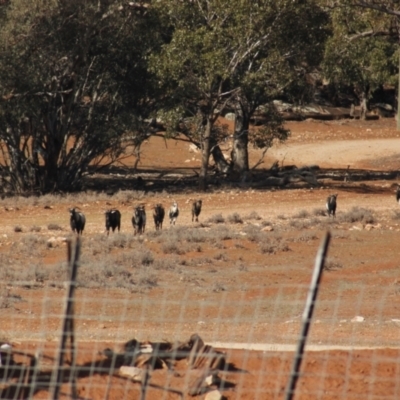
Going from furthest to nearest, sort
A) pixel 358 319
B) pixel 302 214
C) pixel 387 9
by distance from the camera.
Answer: pixel 387 9 < pixel 302 214 < pixel 358 319

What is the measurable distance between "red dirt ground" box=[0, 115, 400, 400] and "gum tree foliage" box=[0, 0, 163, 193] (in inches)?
129

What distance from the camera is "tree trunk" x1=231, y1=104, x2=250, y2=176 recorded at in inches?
1524

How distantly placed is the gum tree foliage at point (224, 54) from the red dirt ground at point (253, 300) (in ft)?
10.2

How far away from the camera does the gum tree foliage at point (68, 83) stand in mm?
32312

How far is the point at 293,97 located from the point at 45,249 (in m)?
18.7

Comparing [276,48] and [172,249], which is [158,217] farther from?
[276,48]

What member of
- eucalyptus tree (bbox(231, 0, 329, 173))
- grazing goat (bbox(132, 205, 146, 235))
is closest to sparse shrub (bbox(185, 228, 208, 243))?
grazing goat (bbox(132, 205, 146, 235))

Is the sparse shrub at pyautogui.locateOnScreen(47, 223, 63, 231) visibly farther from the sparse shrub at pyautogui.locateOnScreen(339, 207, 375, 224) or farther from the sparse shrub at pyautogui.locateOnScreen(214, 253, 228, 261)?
the sparse shrub at pyautogui.locateOnScreen(339, 207, 375, 224)

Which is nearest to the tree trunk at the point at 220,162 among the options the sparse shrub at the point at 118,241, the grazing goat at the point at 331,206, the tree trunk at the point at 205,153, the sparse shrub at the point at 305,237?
the tree trunk at the point at 205,153

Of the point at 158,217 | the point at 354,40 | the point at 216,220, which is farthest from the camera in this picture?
the point at 354,40

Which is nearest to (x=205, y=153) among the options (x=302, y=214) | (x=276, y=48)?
(x=276, y=48)

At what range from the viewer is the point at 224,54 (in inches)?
1315

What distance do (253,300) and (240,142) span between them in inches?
879

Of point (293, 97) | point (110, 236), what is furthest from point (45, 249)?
point (293, 97)
